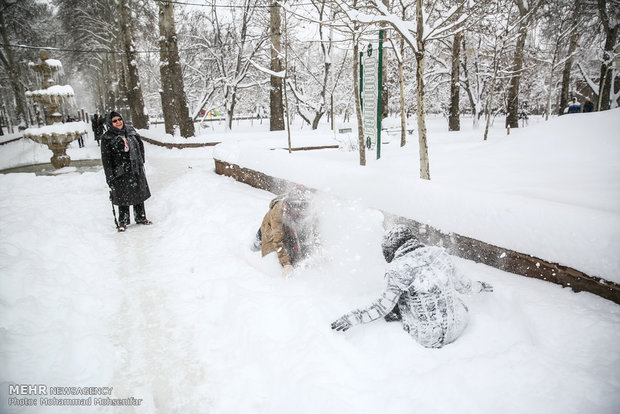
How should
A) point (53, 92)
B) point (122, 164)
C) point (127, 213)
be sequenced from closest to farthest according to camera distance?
1. point (122, 164)
2. point (127, 213)
3. point (53, 92)

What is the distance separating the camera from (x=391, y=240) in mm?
2656

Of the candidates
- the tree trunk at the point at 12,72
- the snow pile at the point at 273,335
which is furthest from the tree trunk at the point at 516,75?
the tree trunk at the point at 12,72

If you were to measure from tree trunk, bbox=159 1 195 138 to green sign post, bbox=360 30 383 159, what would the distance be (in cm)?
924

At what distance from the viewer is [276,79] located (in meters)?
15.6

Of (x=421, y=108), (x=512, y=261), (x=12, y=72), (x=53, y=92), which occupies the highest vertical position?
(x=12, y=72)

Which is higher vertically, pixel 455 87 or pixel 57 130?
pixel 455 87

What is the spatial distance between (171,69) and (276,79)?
4802mm

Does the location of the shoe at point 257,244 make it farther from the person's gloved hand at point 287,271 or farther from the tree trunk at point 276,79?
the tree trunk at point 276,79

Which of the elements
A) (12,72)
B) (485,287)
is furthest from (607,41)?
(12,72)

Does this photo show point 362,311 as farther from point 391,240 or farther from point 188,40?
point 188,40

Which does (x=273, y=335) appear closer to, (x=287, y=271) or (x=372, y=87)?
(x=287, y=271)

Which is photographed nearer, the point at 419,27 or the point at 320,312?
the point at 320,312

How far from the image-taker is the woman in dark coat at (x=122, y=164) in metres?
5.16

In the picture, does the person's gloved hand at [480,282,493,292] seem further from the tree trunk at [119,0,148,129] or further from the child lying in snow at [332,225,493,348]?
the tree trunk at [119,0,148,129]
